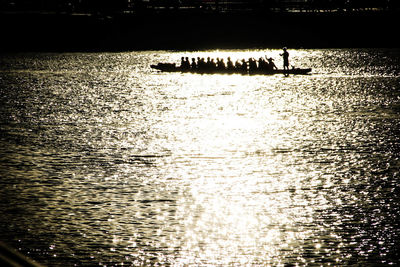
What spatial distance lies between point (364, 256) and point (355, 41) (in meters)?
79.8

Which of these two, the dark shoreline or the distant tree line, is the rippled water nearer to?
the dark shoreline

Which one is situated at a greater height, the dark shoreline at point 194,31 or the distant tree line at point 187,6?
the distant tree line at point 187,6

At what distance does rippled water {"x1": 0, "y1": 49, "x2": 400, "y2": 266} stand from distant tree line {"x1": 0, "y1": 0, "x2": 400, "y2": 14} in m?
41.8

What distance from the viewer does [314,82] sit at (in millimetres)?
55875

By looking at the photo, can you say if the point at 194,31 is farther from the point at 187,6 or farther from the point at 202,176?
the point at 202,176

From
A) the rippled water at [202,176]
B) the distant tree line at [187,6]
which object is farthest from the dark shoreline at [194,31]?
the rippled water at [202,176]

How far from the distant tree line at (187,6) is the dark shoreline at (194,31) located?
207cm

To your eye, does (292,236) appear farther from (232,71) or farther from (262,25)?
(262,25)

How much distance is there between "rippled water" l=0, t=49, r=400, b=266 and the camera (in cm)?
1694

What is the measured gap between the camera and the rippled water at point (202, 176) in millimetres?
16938

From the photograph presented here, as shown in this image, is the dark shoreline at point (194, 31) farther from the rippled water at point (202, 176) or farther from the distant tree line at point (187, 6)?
the rippled water at point (202, 176)

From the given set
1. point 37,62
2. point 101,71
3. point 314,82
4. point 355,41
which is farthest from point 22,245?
point 355,41

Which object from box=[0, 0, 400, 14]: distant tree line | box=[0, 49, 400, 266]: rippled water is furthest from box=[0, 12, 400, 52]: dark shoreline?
box=[0, 49, 400, 266]: rippled water

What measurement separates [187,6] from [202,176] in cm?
7517
